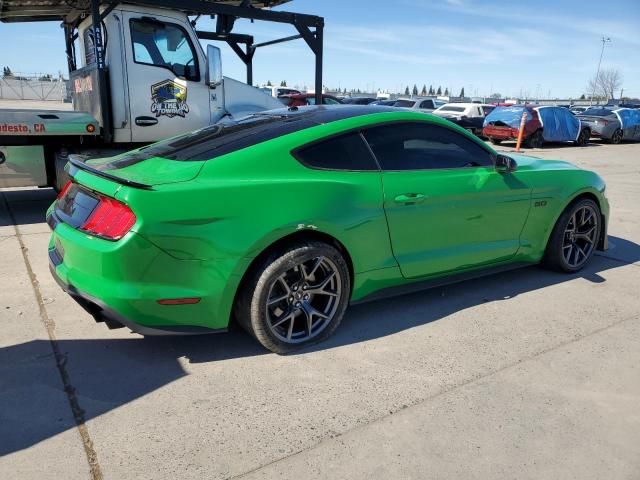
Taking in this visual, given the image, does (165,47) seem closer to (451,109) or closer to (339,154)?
(339,154)

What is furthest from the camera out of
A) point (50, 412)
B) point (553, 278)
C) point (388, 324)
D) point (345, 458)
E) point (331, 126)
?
point (553, 278)

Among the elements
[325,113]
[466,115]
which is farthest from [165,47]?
[466,115]

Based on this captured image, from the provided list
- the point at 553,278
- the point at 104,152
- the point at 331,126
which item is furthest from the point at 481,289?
the point at 104,152

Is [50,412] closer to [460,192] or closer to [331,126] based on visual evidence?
[331,126]

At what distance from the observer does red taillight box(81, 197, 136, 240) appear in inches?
104

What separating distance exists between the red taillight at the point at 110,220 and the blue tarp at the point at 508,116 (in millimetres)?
16903

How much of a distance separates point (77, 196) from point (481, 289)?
3165mm

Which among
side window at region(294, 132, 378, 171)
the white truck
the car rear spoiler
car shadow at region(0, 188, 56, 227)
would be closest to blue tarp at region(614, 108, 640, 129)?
the white truck

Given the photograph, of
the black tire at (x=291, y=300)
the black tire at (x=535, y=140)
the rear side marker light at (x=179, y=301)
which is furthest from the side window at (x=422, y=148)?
the black tire at (x=535, y=140)

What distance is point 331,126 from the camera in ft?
11.0

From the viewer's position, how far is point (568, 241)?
4.66m

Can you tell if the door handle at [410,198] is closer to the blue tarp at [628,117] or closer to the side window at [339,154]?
the side window at [339,154]

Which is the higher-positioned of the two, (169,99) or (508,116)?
(169,99)

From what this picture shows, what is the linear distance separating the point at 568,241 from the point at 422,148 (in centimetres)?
190
